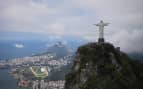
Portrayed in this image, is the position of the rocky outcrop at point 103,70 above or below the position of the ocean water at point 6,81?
above

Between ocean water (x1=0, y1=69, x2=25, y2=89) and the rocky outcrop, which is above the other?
the rocky outcrop

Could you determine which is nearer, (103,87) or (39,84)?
(103,87)

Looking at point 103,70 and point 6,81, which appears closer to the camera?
point 103,70

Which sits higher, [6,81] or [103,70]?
[103,70]

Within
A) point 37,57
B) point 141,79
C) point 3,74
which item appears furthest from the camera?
point 37,57

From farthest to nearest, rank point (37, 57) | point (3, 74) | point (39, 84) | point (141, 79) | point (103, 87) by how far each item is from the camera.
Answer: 1. point (37, 57)
2. point (3, 74)
3. point (39, 84)
4. point (141, 79)
5. point (103, 87)

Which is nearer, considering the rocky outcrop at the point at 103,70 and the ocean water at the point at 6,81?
the rocky outcrop at the point at 103,70

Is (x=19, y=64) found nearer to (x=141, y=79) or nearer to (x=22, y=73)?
(x=22, y=73)

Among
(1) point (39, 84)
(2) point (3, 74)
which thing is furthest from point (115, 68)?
(2) point (3, 74)
